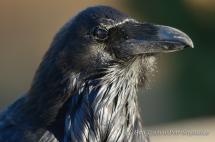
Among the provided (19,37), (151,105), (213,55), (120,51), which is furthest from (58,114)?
(19,37)

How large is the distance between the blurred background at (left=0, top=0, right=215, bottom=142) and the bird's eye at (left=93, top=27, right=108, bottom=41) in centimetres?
641

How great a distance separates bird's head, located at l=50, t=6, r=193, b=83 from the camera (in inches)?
199

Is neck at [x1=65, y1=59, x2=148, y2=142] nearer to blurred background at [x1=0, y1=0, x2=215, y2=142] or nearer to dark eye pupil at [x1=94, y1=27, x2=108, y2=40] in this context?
dark eye pupil at [x1=94, y1=27, x2=108, y2=40]

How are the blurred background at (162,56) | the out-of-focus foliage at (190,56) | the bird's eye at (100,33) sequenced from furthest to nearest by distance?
1. the out-of-focus foliage at (190,56)
2. the blurred background at (162,56)
3. the bird's eye at (100,33)

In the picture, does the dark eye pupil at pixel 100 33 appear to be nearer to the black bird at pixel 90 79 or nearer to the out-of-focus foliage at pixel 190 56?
the black bird at pixel 90 79

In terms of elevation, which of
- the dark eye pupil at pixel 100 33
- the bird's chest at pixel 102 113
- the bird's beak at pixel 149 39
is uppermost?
the dark eye pupil at pixel 100 33

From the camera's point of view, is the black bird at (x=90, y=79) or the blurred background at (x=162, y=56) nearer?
the black bird at (x=90, y=79)

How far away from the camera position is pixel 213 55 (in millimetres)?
14086

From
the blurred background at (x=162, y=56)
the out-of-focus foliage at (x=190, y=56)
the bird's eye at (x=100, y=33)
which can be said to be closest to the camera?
the bird's eye at (x=100, y=33)

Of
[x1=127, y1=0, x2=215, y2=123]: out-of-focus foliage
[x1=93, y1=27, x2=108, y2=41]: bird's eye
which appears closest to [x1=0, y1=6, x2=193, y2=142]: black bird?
[x1=93, y1=27, x2=108, y2=41]: bird's eye

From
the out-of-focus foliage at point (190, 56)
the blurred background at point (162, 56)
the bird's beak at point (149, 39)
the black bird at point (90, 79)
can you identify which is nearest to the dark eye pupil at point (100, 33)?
the black bird at point (90, 79)

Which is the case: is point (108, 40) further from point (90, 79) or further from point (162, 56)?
point (162, 56)

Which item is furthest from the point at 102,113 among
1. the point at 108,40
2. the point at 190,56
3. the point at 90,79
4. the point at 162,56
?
the point at 190,56

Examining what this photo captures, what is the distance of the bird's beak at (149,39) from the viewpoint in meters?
5.11
